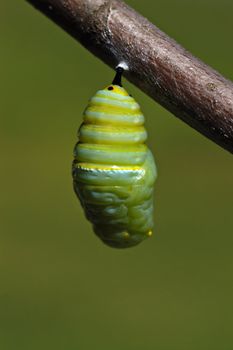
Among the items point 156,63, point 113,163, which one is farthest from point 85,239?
point 156,63

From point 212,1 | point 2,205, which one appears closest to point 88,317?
point 2,205

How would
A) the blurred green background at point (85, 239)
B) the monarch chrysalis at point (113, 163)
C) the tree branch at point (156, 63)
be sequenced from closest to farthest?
1. the tree branch at point (156, 63)
2. the monarch chrysalis at point (113, 163)
3. the blurred green background at point (85, 239)

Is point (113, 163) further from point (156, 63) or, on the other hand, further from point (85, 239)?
point (85, 239)

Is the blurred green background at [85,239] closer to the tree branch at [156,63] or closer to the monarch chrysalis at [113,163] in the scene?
the monarch chrysalis at [113,163]

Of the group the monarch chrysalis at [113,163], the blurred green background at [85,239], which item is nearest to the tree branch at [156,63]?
the monarch chrysalis at [113,163]

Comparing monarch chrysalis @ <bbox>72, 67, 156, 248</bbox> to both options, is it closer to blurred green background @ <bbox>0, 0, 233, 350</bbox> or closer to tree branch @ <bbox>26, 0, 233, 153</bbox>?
tree branch @ <bbox>26, 0, 233, 153</bbox>
